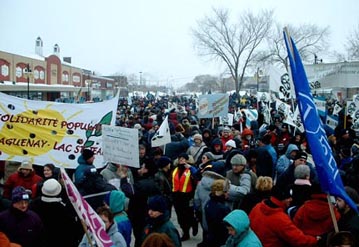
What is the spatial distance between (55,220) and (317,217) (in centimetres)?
283

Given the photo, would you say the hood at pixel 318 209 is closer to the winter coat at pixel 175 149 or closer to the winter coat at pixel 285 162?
the winter coat at pixel 285 162

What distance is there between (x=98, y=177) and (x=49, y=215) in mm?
880

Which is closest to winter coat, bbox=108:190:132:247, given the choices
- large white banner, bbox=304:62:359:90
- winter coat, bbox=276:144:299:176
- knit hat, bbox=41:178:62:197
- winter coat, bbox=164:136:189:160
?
knit hat, bbox=41:178:62:197

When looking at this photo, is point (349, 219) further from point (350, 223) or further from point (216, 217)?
point (216, 217)

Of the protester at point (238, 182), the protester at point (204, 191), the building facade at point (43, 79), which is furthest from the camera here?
the building facade at point (43, 79)

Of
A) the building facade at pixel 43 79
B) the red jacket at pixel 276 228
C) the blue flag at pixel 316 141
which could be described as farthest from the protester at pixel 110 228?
the building facade at pixel 43 79

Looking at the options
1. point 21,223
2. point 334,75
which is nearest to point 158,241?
point 21,223

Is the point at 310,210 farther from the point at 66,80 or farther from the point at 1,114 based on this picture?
the point at 66,80

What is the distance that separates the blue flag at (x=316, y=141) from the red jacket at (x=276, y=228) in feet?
2.31

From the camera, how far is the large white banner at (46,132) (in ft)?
24.9

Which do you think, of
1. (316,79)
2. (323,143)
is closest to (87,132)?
(323,143)

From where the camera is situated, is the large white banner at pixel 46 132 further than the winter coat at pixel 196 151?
No

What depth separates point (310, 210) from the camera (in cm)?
483

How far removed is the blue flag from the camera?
403 cm
